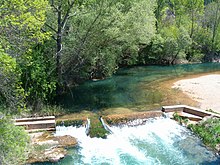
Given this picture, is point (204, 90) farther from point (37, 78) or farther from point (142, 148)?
point (37, 78)

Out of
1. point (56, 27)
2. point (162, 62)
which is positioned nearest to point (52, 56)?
point (56, 27)

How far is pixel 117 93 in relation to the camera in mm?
22172

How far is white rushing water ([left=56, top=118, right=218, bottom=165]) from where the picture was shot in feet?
38.7

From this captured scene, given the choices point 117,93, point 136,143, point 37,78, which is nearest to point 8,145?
point 136,143

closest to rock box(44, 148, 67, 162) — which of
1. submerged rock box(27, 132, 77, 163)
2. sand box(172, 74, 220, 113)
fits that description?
submerged rock box(27, 132, 77, 163)

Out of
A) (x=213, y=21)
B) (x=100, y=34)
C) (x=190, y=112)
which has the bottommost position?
(x=190, y=112)

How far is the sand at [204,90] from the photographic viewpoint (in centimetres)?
1866

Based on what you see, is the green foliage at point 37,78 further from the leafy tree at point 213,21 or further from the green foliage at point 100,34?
the leafy tree at point 213,21

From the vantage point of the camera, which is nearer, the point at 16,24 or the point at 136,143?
the point at 16,24

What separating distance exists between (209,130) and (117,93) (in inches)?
376

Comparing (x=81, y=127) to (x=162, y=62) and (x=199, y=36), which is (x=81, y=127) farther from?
(x=199, y=36)

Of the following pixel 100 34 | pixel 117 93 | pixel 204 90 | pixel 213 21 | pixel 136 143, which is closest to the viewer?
pixel 136 143

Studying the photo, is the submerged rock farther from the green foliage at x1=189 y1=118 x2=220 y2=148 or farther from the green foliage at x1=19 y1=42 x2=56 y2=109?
the green foliage at x1=189 y1=118 x2=220 y2=148

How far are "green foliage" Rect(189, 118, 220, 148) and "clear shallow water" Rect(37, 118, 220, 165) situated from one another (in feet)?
1.07
